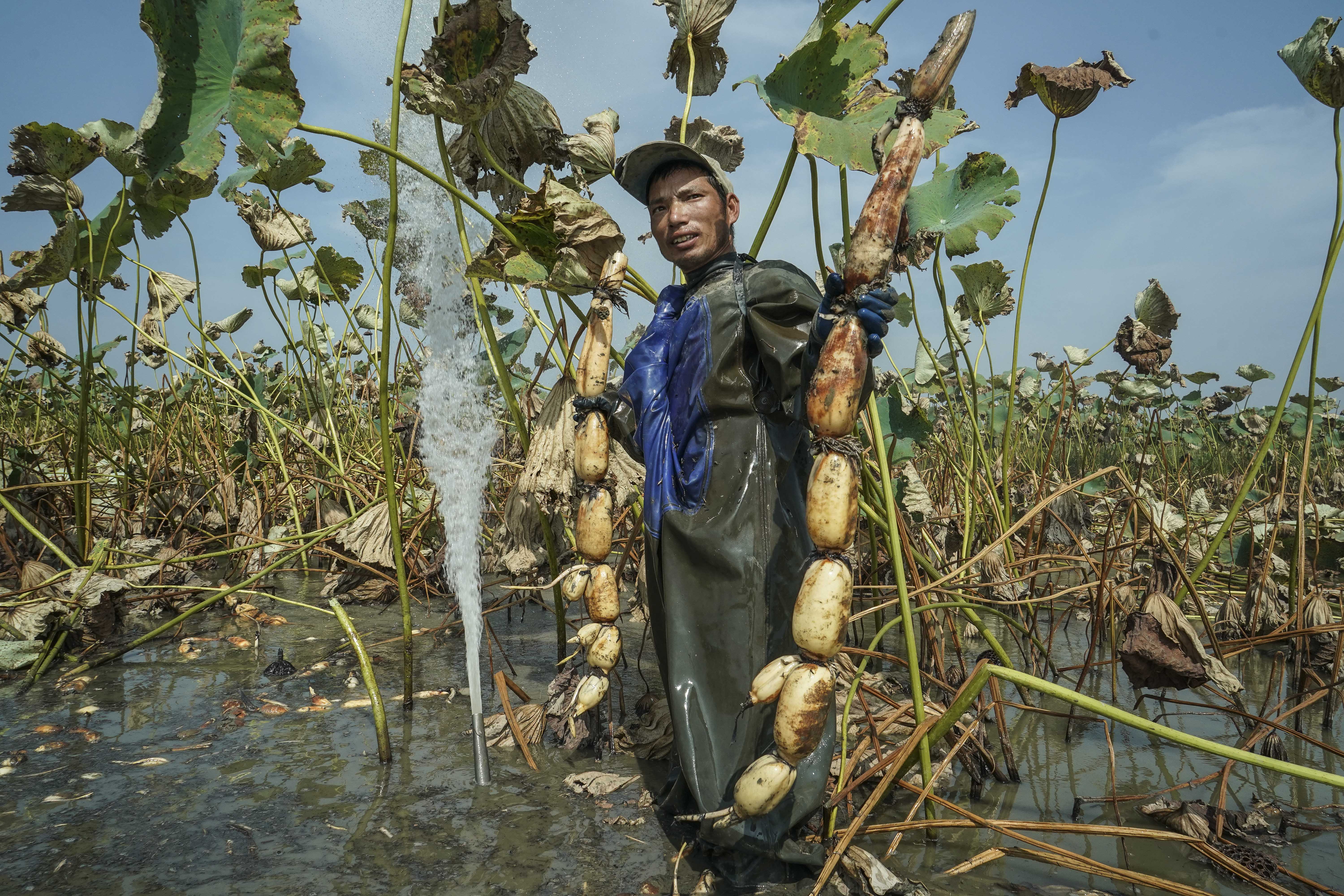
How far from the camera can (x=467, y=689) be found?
3.01 meters

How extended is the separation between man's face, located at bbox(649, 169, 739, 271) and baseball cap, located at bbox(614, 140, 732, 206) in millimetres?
30

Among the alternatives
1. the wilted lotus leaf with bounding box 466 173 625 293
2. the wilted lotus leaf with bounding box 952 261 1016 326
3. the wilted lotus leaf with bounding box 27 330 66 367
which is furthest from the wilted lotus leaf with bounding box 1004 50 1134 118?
the wilted lotus leaf with bounding box 27 330 66 367

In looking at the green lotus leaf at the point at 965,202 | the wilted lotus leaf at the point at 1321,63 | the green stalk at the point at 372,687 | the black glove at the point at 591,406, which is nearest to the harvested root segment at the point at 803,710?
the black glove at the point at 591,406

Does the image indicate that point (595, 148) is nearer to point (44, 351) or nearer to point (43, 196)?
point (43, 196)

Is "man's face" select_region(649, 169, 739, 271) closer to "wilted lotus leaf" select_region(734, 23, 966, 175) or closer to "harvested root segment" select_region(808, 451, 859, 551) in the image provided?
"wilted lotus leaf" select_region(734, 23, 966, 175)

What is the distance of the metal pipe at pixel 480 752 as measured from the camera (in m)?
2.15

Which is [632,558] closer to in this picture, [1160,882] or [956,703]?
[956,703]

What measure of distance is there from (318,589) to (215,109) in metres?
3.17

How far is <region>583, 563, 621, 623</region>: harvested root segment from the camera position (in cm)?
192

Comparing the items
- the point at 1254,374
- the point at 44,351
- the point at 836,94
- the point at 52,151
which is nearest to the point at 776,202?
the point at 836,94

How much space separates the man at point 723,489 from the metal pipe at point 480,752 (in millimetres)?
567

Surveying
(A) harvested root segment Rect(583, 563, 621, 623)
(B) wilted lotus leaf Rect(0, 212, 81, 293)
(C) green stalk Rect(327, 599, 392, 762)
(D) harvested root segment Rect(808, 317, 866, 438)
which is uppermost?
(B) wilted lotus leaf Rect(0, 212, 81, 293)

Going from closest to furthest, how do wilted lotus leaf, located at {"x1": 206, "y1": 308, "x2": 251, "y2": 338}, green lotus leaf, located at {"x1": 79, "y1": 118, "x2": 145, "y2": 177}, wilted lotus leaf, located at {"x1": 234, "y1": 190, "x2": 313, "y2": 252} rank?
green lotus leaf, located at {"x1": 79, "y1": 118, "x2": 145, "y2": 177}, wilted lotus leaf, located at {"x1": 234, "y1": 190, "x2": 313, "y2": 252}, wilted lotus leaf, located at {"x1": 206, "y1": 308, "x2": 251, "y2": 338}

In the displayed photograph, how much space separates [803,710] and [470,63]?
1899mm
